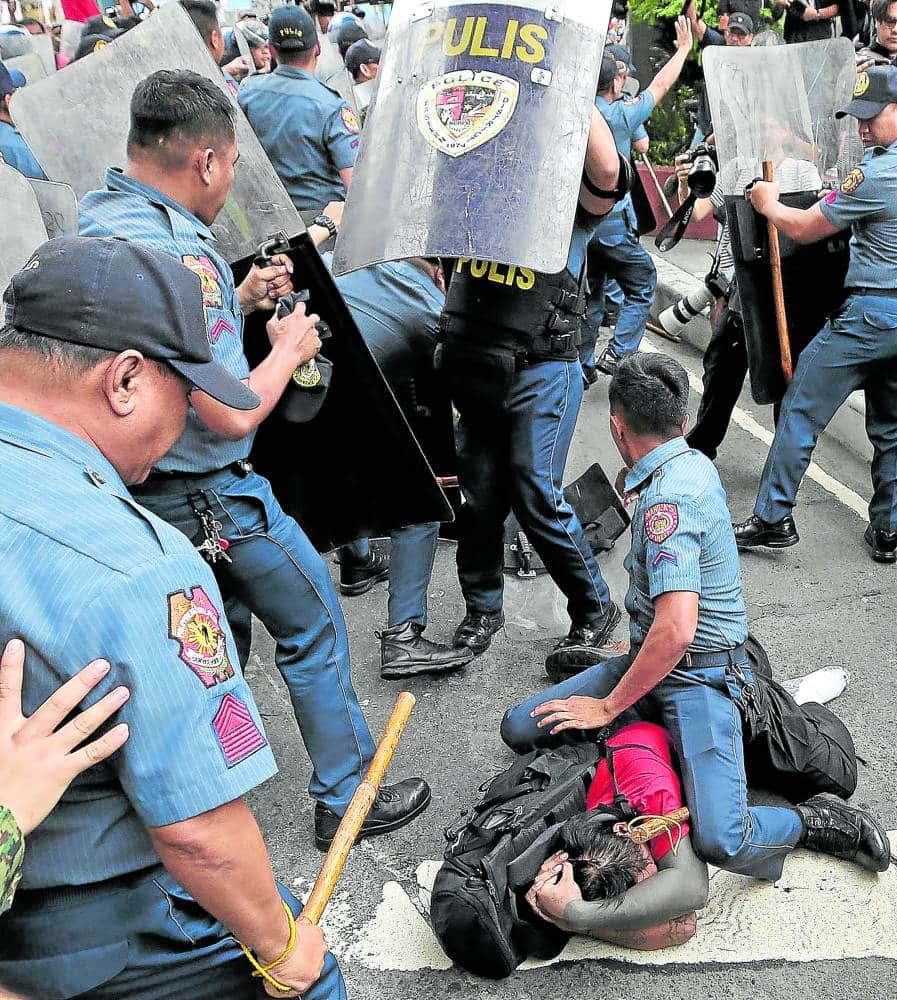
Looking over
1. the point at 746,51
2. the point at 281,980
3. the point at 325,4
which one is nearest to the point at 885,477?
the point at 746,51

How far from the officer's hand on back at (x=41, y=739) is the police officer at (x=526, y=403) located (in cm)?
243

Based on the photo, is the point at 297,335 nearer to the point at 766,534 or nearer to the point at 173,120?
the point at 173,120

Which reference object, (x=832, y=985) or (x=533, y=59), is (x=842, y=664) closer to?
(x=832, y=985)

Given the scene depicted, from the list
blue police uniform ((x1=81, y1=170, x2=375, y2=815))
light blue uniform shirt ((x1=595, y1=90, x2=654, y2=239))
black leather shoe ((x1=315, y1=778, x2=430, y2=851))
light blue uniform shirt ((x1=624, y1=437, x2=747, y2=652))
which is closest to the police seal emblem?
blue police uniform ((x1=81, y1=170, x2=375, y2=815))

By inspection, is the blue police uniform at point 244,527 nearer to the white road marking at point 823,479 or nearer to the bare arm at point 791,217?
the white road marking at point 823,479

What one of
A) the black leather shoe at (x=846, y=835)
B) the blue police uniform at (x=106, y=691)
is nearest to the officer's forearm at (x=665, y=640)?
the black leather shoe at (x=846, y=835)

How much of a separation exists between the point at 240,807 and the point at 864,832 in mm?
2017

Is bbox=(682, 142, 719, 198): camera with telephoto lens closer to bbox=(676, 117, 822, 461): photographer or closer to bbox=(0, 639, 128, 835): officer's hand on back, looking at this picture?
bbox=(676, 117, 822, 461): photographer

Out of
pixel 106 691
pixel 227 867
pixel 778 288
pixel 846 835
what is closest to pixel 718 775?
pixel 846 835

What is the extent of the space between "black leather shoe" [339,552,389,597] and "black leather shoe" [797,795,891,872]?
217cm

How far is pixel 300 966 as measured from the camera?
1.57 metres

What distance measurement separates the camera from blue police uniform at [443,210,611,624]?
3.50 meters

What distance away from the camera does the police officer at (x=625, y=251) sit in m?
6.09

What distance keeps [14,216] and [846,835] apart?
3070 millimetres
